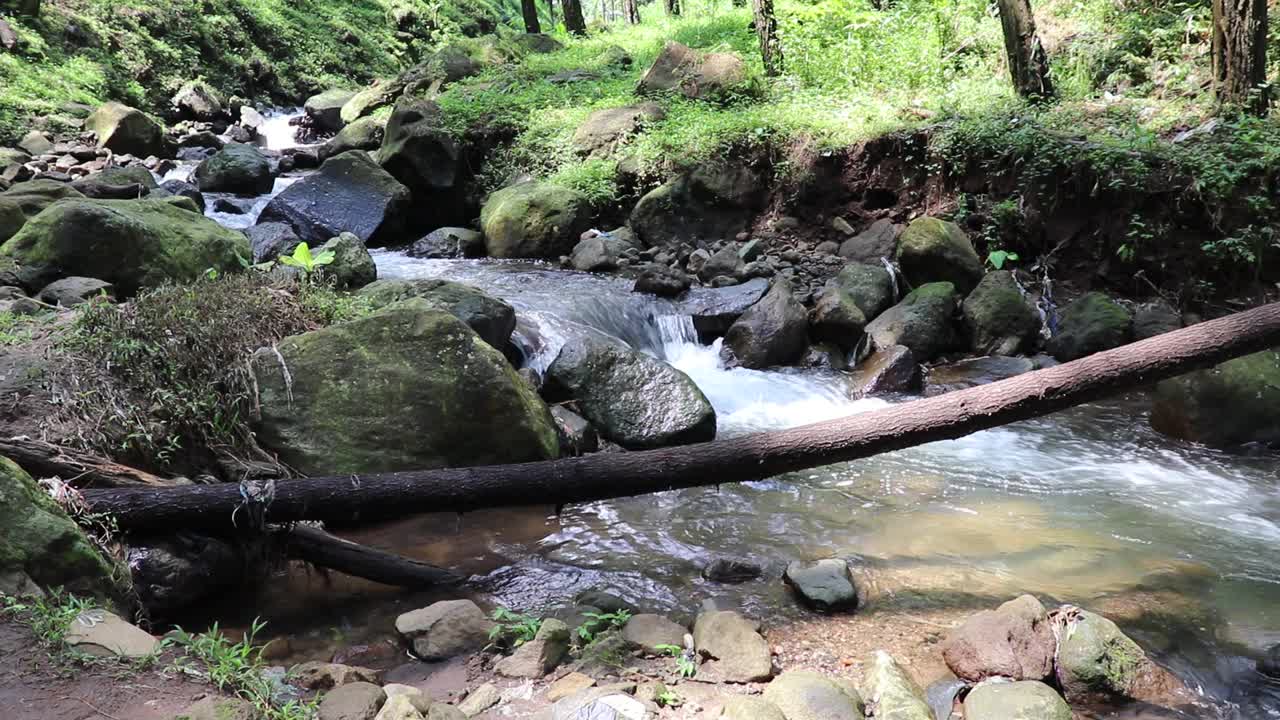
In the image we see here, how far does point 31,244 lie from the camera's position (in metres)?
6.57

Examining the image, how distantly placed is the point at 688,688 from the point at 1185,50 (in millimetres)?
10516

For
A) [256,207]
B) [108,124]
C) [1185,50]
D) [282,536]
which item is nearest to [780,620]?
[282,536]

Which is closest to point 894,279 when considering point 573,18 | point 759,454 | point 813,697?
point 759,454

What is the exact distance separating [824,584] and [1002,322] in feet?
16.7

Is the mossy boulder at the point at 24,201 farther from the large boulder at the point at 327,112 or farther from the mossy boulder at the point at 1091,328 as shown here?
the large boulder at the point at 327,112

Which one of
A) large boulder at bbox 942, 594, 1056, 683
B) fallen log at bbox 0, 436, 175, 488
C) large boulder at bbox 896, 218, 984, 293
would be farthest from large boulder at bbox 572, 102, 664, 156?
large boulder at bbox 942, 594, 1056, 683

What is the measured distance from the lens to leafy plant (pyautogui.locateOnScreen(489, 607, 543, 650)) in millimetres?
3811

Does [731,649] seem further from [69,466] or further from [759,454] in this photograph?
[69,466]

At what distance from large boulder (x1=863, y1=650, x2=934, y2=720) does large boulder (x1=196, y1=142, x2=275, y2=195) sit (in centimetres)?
1222

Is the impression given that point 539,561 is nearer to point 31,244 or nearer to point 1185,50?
point 31,244

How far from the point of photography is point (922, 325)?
836 centimetres

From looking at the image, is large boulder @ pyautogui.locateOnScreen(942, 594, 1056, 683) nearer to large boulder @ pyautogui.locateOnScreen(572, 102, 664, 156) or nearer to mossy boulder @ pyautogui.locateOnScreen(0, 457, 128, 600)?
mossy boulder @ pyautogui.locateOnScreen(0, 457, 128, 600)

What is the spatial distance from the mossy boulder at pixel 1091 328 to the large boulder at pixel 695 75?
6668 mm

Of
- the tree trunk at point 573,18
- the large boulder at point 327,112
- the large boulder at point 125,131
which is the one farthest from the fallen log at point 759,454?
the tree trunk at point 573,18
